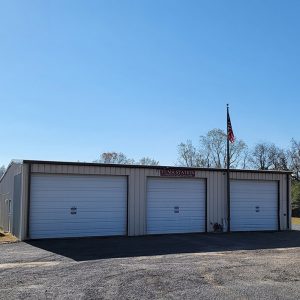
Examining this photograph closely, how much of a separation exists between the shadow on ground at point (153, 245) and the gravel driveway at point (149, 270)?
34mm

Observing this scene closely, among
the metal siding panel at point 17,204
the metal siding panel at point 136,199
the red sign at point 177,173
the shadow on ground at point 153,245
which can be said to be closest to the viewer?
the shadow on ground at point 153,245

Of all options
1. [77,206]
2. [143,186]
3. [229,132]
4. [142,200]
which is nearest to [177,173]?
[143,186]

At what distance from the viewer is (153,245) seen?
1770 cm

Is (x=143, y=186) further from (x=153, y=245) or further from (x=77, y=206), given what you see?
(x=153, y=245)

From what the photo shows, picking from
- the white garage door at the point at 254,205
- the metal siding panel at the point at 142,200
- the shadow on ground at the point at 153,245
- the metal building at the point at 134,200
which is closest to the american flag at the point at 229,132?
the metal building at the point at 134,200

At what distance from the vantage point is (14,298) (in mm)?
8359

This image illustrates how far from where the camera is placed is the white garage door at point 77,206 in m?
20.9

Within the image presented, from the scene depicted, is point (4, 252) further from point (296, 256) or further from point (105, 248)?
point (296, 256)

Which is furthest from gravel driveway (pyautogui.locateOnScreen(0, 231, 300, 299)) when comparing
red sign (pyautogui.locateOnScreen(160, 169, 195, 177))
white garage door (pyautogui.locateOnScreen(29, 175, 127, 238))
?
red sign (pyautogui.locateOnScreen(160, 169, 195, 177))

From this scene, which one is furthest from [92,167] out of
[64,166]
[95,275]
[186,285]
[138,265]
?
[186,285]

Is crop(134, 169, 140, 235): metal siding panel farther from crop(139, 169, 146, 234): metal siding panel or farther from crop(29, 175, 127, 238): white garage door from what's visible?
crop(29, 175, 127, 238): white garage door

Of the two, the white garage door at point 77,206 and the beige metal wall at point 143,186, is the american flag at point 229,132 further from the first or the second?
the white garage door at point 77,206

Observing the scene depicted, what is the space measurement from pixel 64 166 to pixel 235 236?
27.8 ft

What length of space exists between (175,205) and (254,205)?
4.81 m
